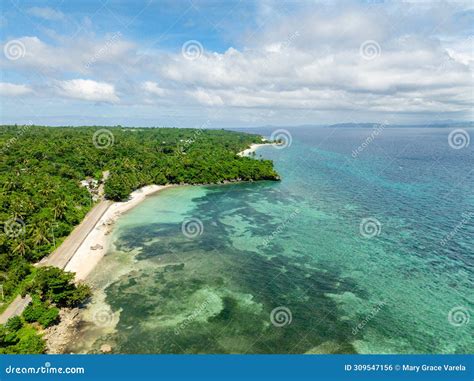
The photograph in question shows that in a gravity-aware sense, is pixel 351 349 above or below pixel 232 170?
below

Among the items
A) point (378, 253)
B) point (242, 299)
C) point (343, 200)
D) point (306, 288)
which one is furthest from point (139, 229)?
point (343, 200)

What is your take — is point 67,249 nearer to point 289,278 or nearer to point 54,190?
point 54,190

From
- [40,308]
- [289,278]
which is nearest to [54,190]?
[40,308]

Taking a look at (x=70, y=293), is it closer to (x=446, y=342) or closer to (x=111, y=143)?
(x=446, y=342)

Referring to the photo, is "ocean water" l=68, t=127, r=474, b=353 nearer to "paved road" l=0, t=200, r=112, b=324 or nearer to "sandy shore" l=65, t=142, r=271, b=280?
"sandy shore" l=65, t=142, r=271, b=280

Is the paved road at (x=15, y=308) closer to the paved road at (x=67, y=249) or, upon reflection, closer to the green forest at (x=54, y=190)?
the paved road at (x=67, y=249)
